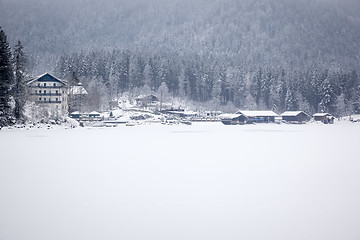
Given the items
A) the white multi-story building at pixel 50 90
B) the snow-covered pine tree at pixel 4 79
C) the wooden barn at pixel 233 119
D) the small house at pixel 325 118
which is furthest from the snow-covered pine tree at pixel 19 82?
the small house at pixel 325 118

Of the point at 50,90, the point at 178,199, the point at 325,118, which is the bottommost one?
the point at 178,199

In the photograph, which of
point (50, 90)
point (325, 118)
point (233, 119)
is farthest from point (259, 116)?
point (50, 90)

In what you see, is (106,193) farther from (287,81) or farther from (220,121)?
(287,81)

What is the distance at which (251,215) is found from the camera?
Result: 42.1 ft

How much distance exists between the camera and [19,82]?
6681 cm

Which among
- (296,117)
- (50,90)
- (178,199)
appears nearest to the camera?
(178,199)

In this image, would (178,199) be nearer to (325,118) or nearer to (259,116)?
(259,116)

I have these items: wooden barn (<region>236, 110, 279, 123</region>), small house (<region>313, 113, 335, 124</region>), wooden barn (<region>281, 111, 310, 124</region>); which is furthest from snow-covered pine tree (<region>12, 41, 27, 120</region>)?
small house (<region>313, 113, 335, 124</region>)

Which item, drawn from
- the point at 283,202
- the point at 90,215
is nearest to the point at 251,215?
the point at 283,202

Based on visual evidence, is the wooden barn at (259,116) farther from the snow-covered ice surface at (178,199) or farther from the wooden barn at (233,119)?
the snow-covered ice surface at (178,199)

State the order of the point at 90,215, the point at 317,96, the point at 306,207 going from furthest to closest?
the point at 317,96
the point at 306,207
the point at 90,215

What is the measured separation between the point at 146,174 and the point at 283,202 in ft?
28.5

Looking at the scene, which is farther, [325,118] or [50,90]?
[325,118]

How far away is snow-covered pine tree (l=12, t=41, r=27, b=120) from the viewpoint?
64.6 metres
